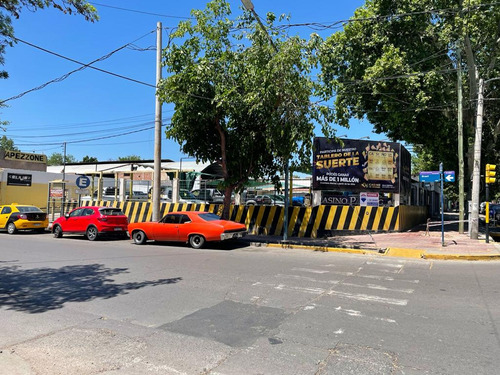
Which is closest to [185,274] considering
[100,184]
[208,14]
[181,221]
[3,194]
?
[181,221]

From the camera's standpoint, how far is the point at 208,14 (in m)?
14.6

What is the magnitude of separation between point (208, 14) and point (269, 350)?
538 inches

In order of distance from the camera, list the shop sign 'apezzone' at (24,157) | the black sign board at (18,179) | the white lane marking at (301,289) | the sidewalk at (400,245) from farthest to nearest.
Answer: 1. the shop sign 'apezzone' at (24,157)
2. the black sign board at (18,179)
3. the sidewalk at (400,245)
4. the white lane marking at (301,289)

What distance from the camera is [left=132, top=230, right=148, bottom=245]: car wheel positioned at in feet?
48.4

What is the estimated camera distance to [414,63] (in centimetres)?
1984

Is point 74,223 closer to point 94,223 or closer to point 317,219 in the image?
point 94,223

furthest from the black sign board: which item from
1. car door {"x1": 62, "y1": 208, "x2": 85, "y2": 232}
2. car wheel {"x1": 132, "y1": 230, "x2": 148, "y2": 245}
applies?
car wheel {"x1": 132, "y1": 230, "x2": 148, "y2": 245}

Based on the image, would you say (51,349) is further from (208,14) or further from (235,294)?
(208,14)

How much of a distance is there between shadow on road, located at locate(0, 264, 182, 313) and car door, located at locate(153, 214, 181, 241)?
4468mm

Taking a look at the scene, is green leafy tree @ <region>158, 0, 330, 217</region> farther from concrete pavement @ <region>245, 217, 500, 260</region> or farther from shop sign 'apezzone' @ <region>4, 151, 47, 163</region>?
shop sign 'apezzone' @ <region>4, 151, 47, 163</region>

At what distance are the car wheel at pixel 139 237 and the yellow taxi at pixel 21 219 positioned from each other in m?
8.13

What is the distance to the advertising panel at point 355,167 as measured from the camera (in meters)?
18.9

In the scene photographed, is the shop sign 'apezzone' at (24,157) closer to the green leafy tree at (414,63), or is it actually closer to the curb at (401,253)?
the green leafy tree at (414,63)

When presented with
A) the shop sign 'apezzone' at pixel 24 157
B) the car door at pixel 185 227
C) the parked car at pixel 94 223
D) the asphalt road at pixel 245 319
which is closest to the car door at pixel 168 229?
the car door at pixel 185 227
